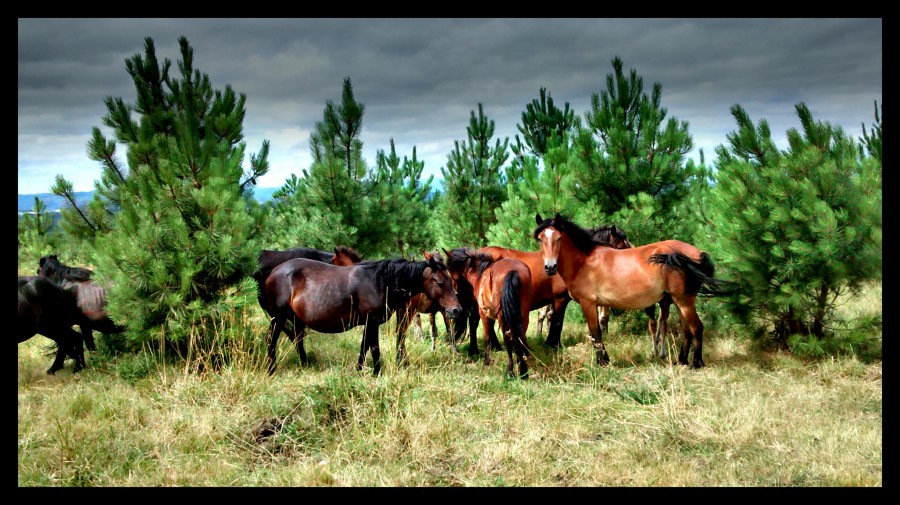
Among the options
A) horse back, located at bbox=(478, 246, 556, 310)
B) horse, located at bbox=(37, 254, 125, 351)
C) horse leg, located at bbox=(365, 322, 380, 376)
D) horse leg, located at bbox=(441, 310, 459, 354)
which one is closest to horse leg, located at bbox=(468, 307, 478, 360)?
horse leg, located at bbox=(441, 310, 459, 354)

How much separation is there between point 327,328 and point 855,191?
6077mm

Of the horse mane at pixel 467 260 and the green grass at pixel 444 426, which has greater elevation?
the horse mane at pixel 467 260

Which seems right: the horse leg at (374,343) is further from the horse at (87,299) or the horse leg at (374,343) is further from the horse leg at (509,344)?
the horse at (87,299)

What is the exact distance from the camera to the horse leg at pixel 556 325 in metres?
8.34

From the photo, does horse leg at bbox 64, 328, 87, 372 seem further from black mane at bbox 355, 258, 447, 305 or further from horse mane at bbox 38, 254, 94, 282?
black mane at bbox 355, 258, 447, 305

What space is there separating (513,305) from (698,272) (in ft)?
7.34

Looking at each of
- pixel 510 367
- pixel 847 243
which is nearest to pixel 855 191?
pixel 847 243

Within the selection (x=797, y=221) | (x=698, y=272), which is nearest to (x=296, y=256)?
(x=698, y=272)

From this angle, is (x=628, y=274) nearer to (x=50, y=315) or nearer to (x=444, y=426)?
(x=444, y=426)

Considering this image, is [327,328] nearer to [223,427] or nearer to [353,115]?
[223,427]

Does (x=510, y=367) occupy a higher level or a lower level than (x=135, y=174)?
lower

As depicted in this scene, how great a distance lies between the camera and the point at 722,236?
7.31 metres

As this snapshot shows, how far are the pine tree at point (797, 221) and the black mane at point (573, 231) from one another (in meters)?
1.53

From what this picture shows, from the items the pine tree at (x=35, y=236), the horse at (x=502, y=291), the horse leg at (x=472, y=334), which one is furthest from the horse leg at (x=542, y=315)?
the pine tree at (x=35, y=236)
